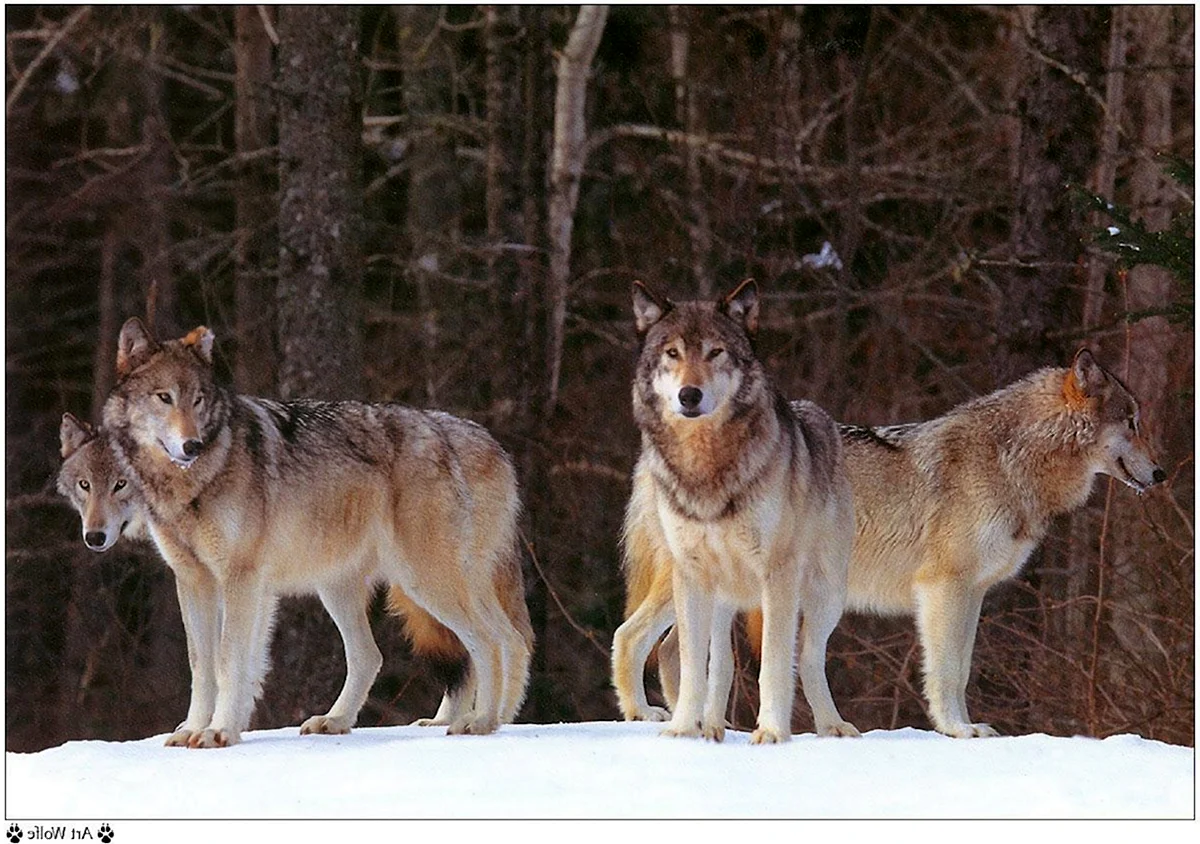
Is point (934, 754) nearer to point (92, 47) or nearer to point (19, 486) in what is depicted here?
point (19, 486)

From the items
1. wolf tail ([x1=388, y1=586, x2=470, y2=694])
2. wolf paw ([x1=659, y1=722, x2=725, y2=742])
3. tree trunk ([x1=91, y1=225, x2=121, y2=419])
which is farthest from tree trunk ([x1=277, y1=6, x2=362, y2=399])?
tree trunk ([x1=91, y1=225, x2=121, y2=419])

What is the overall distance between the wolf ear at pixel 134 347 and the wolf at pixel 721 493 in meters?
2.02

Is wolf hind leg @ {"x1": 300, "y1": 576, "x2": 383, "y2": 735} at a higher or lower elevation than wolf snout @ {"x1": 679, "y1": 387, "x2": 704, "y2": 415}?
lower

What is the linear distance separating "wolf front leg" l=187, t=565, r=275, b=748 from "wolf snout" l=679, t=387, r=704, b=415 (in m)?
1.92

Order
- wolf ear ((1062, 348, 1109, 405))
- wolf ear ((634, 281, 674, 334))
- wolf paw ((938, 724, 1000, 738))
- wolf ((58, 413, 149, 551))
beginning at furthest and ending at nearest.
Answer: wolf ear ((1062, 348, 1109, 405)), wolf paw ((938, 724, 1000, 738)), wolf ((58, 413, 149, 551)), wolf ear ((634, 281, 674, 334))

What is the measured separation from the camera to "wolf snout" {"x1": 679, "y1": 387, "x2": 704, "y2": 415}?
6270mm

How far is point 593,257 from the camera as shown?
16.3 meters

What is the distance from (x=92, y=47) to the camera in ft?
58.7

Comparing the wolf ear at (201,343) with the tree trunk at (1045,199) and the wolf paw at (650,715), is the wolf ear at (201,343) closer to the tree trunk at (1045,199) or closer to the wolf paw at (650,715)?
the wolf paw at (650,715)

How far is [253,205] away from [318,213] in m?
5.40

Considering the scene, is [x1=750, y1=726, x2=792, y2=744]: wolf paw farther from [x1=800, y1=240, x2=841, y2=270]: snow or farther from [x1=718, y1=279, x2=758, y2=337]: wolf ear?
[x1=800, y1=240, x2=841, y2=270]: snow

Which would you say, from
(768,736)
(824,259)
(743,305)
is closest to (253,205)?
(824,259)

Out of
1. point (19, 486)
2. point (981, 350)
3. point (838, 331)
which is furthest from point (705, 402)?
point (19, 486)

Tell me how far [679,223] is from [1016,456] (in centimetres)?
744
